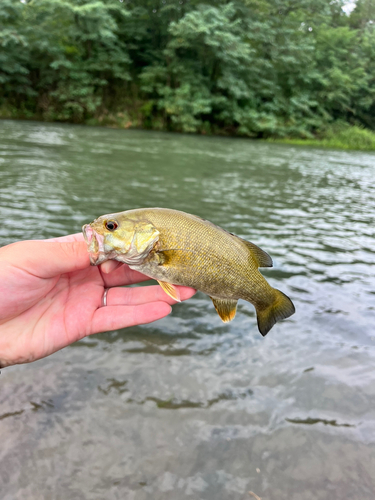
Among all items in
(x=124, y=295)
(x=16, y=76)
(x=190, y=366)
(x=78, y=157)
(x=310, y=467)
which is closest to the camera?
(x=310, y=467)

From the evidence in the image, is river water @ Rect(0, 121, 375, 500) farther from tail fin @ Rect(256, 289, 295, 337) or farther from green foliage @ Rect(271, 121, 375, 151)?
green foliage @ Rect(271, 121, 375, 151)

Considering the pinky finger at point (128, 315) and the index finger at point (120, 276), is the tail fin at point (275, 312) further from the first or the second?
the index finger at point (120, 276)

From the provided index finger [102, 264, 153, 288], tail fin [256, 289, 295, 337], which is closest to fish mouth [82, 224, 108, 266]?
index finger [102, 264, 153, 288]

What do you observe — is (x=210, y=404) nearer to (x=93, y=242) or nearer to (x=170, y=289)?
(x=170, y=289)

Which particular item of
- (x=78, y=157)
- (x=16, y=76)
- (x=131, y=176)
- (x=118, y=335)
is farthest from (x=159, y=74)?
(x=118, y=335)

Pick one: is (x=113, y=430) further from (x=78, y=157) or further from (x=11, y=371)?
(x=78, y=157)

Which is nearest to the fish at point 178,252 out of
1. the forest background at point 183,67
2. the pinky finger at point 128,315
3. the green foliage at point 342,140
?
the pinky finger at point 128,315
